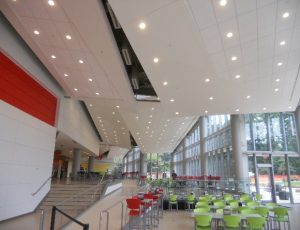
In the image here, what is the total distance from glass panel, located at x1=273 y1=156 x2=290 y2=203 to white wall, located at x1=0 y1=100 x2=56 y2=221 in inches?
475

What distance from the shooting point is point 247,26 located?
4977 mm

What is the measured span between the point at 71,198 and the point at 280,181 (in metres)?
11.1

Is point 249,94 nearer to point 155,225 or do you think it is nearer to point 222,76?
point 222,76

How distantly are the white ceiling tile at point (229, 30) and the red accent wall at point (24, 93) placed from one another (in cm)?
666

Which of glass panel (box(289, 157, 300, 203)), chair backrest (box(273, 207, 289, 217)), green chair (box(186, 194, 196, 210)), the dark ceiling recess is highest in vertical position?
the dark ceiling recess

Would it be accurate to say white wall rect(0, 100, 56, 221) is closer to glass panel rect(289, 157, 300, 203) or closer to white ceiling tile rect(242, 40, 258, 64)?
white ceiling tile rect(242, 40, 258, 64)

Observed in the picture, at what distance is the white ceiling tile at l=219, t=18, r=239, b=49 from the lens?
15.9ft

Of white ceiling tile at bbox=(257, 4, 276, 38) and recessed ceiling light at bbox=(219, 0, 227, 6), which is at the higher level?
white ceiling tile at bbox=(257, 4, 276, 38)

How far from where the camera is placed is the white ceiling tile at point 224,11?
4.32m

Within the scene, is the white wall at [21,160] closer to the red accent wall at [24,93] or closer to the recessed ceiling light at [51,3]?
the red accent wall at [24,93]

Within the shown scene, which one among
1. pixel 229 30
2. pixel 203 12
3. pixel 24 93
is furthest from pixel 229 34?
pixel 24 93

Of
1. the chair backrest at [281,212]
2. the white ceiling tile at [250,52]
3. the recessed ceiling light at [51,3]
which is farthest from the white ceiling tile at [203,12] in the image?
the chair backrest at [281,212]

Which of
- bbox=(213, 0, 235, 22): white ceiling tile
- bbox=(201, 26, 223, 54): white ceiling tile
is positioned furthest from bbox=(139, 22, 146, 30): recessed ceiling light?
bbox=(213, 0, 235, 22): white ceiling tile

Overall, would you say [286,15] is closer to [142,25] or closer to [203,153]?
[142,25]
